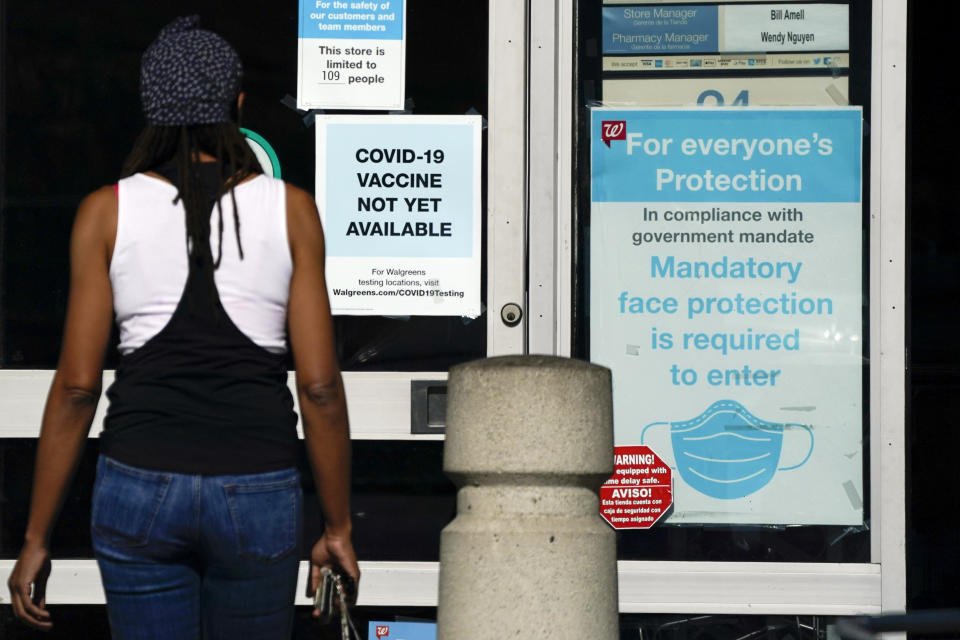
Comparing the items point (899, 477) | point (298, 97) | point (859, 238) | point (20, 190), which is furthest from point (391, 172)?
point (899, 477)

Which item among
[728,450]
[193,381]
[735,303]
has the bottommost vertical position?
[728,450]

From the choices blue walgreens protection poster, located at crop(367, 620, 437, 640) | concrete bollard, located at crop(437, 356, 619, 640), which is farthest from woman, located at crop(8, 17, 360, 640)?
blue walgreens protection poster, located at crop(367, 620, 437, 640)

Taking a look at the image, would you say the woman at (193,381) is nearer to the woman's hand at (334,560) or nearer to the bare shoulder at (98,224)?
the bare shoulder at (98,224)

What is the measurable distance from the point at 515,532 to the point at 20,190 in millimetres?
2318

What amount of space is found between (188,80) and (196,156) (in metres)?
0.15

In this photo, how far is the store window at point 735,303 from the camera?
4988 mm

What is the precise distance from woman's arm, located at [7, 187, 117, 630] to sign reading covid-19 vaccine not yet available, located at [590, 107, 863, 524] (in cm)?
231

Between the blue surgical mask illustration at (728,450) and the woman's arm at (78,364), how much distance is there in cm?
244

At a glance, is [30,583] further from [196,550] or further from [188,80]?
[188,80]

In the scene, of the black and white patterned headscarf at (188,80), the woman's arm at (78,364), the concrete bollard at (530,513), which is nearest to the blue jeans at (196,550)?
the woman's arm at (78,364)

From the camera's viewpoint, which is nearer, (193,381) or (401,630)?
(193,381)

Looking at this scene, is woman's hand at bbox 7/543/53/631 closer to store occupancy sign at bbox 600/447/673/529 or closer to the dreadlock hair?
the dreadlock hair

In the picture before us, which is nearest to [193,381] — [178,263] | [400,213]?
[178,263]

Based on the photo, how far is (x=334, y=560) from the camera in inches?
124
